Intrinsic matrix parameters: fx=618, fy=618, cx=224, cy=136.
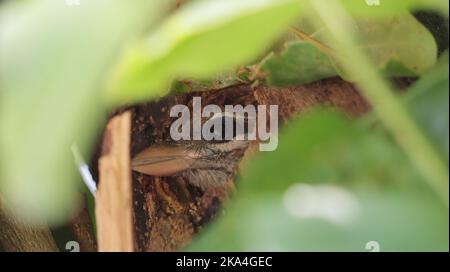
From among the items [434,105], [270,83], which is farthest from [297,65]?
[434,105]

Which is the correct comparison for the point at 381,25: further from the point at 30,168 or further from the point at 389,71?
the point at 30,168

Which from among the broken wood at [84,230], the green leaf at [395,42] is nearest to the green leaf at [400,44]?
the green leaf at [395,42]

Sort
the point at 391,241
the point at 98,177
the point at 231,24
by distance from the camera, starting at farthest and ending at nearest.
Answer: the point at 98,177 → the point at 391,241 → the point at 231,24

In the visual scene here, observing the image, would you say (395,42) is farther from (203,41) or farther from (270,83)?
(203,41)

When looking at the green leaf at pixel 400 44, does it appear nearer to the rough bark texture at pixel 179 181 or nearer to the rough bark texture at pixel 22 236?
the rough bark texture at pixel 179 181
